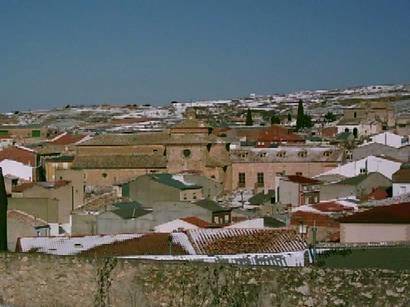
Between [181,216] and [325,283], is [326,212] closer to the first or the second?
[181,216]

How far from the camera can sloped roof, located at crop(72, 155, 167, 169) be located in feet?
161

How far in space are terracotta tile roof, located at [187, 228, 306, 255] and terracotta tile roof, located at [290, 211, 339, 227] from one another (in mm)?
6337

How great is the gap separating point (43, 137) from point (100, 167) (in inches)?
1443

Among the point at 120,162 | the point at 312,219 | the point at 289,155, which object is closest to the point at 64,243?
the point at 312,219

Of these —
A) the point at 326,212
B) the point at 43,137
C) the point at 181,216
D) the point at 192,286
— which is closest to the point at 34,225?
the point at 181,216

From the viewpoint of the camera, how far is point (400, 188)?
94.0ft

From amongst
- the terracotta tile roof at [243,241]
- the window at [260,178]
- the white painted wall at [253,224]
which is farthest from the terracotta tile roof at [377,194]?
the window at [260,178]

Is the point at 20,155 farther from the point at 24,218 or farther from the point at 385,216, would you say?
the point at 385,216

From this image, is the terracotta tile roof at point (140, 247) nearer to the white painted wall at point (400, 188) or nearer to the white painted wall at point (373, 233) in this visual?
the white painted wall at point (373, 233)

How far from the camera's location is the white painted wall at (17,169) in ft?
152

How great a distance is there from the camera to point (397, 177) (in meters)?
29.1

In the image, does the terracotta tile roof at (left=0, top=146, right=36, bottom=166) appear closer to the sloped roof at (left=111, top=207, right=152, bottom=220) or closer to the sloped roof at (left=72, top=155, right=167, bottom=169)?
the sloped roof at (left=72, top=155, right=167, bottom=169)

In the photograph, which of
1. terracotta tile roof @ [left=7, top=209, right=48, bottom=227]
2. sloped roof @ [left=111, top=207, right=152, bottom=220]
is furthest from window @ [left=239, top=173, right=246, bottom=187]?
terracotta tile roof @ [left=7, top=209, right=48, bottom=227]

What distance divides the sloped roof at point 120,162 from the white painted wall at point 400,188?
72.7ft
